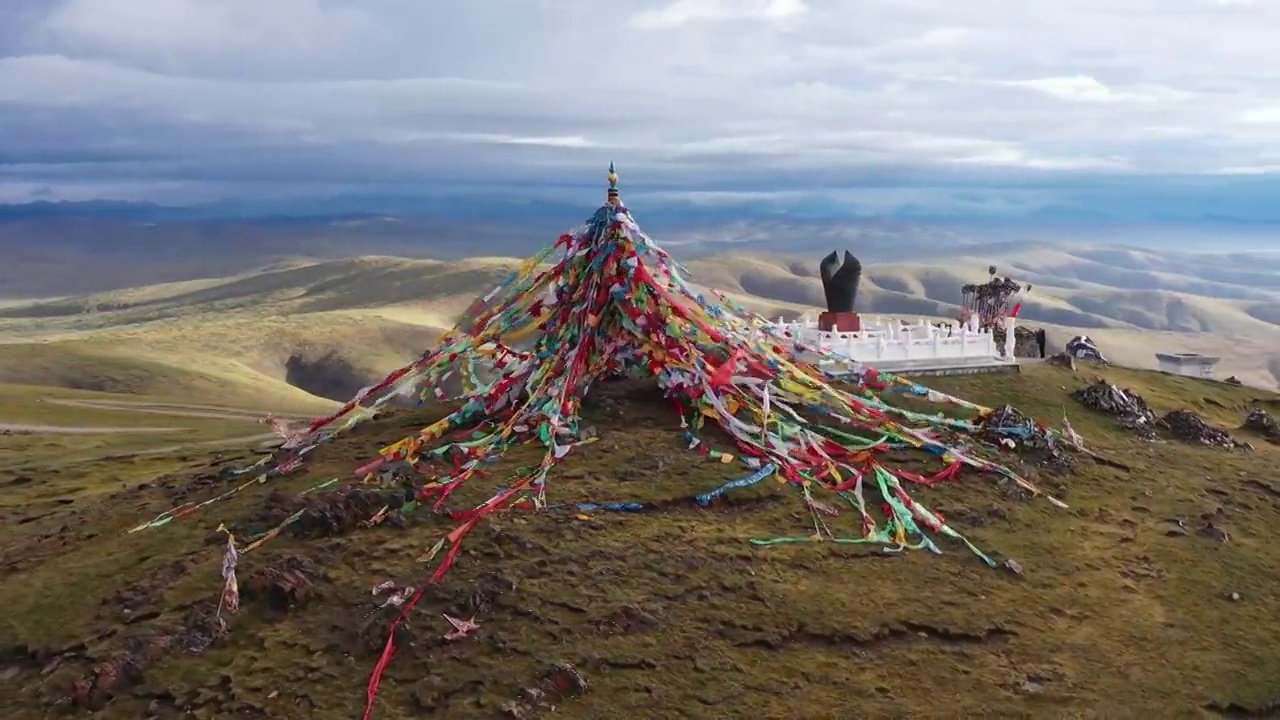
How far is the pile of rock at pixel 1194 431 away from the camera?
33031 millimetres

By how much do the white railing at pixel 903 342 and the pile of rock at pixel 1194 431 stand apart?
570cm

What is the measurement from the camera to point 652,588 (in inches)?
789

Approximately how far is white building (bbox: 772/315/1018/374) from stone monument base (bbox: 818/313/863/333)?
318mm

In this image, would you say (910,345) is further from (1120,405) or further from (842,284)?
(1120,405)

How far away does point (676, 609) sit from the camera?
19.5 meters

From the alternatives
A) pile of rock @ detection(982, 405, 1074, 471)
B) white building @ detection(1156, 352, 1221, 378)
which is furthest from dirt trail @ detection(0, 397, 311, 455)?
white building @ detection(1156, 352, 1221, 378)

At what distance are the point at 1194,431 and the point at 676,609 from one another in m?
22.3

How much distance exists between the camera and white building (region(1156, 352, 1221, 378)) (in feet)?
171

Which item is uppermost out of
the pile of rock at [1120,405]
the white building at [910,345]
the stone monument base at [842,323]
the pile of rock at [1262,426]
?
the stone monument base at [842,323]

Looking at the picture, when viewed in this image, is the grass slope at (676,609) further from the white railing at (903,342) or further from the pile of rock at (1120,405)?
the white railing at (903,342)

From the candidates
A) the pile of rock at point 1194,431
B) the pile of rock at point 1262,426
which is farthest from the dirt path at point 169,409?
the pile of rock at point 1262,426

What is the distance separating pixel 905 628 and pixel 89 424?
1906 inches

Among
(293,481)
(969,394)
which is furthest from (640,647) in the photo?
(969,394)

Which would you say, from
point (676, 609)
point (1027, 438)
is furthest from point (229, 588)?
point (1027, 438)
